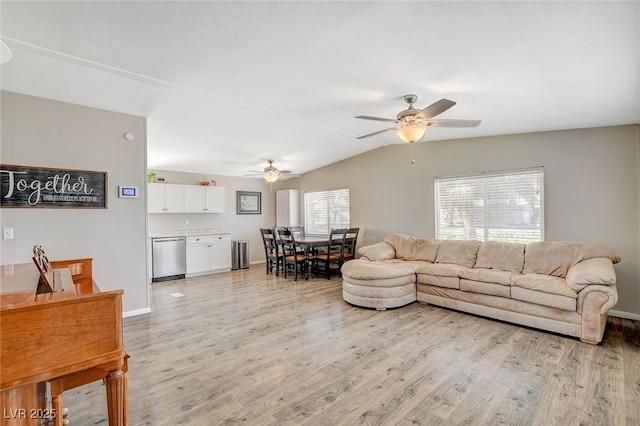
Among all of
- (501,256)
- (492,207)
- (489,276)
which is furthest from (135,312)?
(492,207)

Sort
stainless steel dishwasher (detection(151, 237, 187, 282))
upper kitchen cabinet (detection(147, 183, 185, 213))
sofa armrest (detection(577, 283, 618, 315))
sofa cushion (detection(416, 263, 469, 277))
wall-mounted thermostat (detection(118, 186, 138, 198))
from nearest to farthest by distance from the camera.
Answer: sofa armrest (detection(577, 283, 618, 315)), wall-mounted thermostat (detection(118, 186, 138, 198)), sofa cushion (detection(416, 263, 469, 277)), stainless steel dishwasher (detection(151, 237, 187, 282)), upper kitchen cabinet (detection(147, 183, 185, 213))

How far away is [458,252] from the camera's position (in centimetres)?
473

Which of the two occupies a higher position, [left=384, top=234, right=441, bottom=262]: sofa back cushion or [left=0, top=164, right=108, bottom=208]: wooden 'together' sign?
[left=0, top=164, right=108, bottom=208]: wooden 'together' sign

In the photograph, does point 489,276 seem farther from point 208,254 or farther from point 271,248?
point 208,254

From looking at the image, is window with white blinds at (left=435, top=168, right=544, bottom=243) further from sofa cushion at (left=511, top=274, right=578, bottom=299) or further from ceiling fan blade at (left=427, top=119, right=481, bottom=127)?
ceiling fan blade at (left=427, top=119, right=481, bottom=127)

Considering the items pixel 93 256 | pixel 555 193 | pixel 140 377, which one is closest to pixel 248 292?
pixel 93 256

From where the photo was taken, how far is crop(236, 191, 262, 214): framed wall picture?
26.2ft

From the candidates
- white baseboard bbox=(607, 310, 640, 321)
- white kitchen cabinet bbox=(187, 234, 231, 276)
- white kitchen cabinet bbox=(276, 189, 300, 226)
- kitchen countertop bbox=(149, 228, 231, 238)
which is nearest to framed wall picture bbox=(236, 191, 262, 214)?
white kitchen cabinet bbox=(276, 189, 300, 226)

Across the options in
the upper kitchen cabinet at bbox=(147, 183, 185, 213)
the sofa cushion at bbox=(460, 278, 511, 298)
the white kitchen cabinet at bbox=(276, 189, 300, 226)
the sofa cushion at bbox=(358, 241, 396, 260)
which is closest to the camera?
the sofa cushion at bbox=(460, 278, 511, 298)

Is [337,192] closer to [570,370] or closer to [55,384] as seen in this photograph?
[570,370]

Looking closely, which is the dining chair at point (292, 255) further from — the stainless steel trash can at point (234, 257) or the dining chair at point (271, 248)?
the stainless steel trash can at point (234, 257)

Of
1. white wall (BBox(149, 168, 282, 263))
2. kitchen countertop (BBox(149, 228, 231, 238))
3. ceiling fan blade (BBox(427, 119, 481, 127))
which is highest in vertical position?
ceiling fan blade (BBox(427, 119, 481, 127))

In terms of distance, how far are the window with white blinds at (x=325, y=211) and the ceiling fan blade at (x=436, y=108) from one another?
13.8 feet

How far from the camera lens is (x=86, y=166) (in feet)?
11.9
